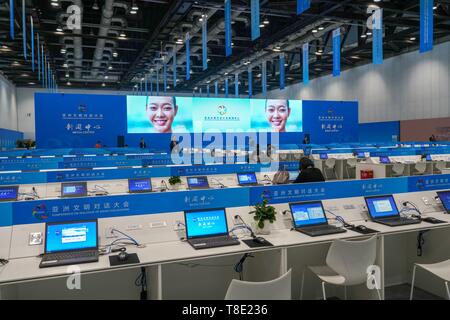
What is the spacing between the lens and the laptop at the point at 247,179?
6199 millimetres

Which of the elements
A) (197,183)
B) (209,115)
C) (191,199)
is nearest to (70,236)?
(191,199)

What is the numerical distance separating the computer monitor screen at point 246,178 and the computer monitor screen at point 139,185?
158cm

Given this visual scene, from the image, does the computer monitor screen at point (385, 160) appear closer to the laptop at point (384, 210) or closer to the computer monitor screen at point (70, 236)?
the laptop at point (384, 210)

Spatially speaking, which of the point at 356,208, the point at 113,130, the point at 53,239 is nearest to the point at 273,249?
the point at 356,208

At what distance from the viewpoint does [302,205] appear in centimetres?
353

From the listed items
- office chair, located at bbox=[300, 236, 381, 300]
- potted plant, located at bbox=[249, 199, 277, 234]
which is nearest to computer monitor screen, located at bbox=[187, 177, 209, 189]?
potted plant, located at bbox=[249, 199, 277, 234]

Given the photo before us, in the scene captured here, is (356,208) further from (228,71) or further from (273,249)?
(228,71)

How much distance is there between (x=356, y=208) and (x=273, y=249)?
1.45m

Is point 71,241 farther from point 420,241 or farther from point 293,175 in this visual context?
point 293,175

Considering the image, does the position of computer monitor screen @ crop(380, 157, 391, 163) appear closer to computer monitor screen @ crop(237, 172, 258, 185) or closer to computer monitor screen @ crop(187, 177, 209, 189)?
computer monitor screen @ crop(237, 172, 258, 185)

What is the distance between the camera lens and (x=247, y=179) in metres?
6.23

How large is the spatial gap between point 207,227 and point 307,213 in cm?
104

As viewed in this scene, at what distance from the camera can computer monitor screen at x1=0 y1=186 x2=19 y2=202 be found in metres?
4.66

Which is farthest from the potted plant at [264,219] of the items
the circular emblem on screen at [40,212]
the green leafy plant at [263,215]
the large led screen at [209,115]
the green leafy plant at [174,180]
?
the large led screen at [209,115]
